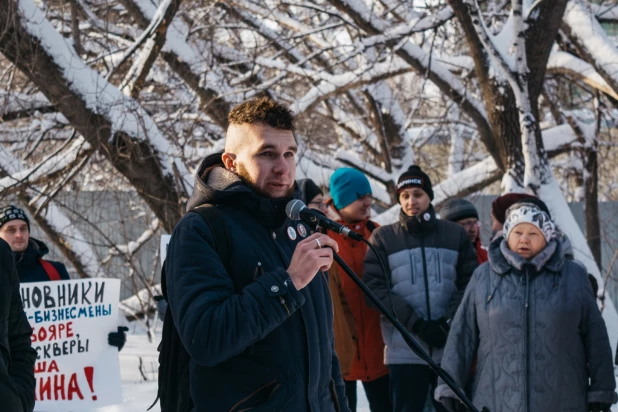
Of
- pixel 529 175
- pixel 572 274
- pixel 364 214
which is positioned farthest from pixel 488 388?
pixel 529 175

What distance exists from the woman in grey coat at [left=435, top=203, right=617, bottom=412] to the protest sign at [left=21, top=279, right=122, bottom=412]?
259 centimetres

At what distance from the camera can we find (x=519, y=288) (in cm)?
453

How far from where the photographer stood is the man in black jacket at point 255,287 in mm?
2471

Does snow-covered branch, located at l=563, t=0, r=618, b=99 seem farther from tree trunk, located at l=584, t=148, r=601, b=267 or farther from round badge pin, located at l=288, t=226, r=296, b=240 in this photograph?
round badge pin, located at l=288, t=226, r=296, b=240

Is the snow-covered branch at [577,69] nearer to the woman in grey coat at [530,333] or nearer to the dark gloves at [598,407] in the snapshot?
the woman in grey coat at [530,333]

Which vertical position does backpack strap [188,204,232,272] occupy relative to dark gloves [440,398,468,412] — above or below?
above

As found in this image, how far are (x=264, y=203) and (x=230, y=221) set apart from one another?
4.5 inches

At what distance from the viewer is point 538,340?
4406mm

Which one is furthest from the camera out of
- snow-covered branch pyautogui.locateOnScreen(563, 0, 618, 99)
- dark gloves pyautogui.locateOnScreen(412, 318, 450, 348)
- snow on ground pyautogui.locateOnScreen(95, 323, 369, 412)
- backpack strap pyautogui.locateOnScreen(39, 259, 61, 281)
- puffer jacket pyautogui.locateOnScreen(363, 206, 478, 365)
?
snow-covered branch pyautogui.locateOnScreen(563, 0, 618, 99)

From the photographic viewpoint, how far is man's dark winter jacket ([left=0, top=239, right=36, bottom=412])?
2.95 meters

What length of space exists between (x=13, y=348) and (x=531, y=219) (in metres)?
2.64

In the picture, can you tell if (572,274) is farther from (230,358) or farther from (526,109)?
(526,109)

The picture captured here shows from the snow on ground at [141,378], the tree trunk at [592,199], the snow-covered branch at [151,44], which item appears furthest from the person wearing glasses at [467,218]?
the tree trunk at [592,199]

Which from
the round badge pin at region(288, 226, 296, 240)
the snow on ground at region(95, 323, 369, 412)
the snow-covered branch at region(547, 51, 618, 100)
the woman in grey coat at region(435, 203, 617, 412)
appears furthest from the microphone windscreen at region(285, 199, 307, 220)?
the snow-covered branch at region(547, 51, 618, 100)
